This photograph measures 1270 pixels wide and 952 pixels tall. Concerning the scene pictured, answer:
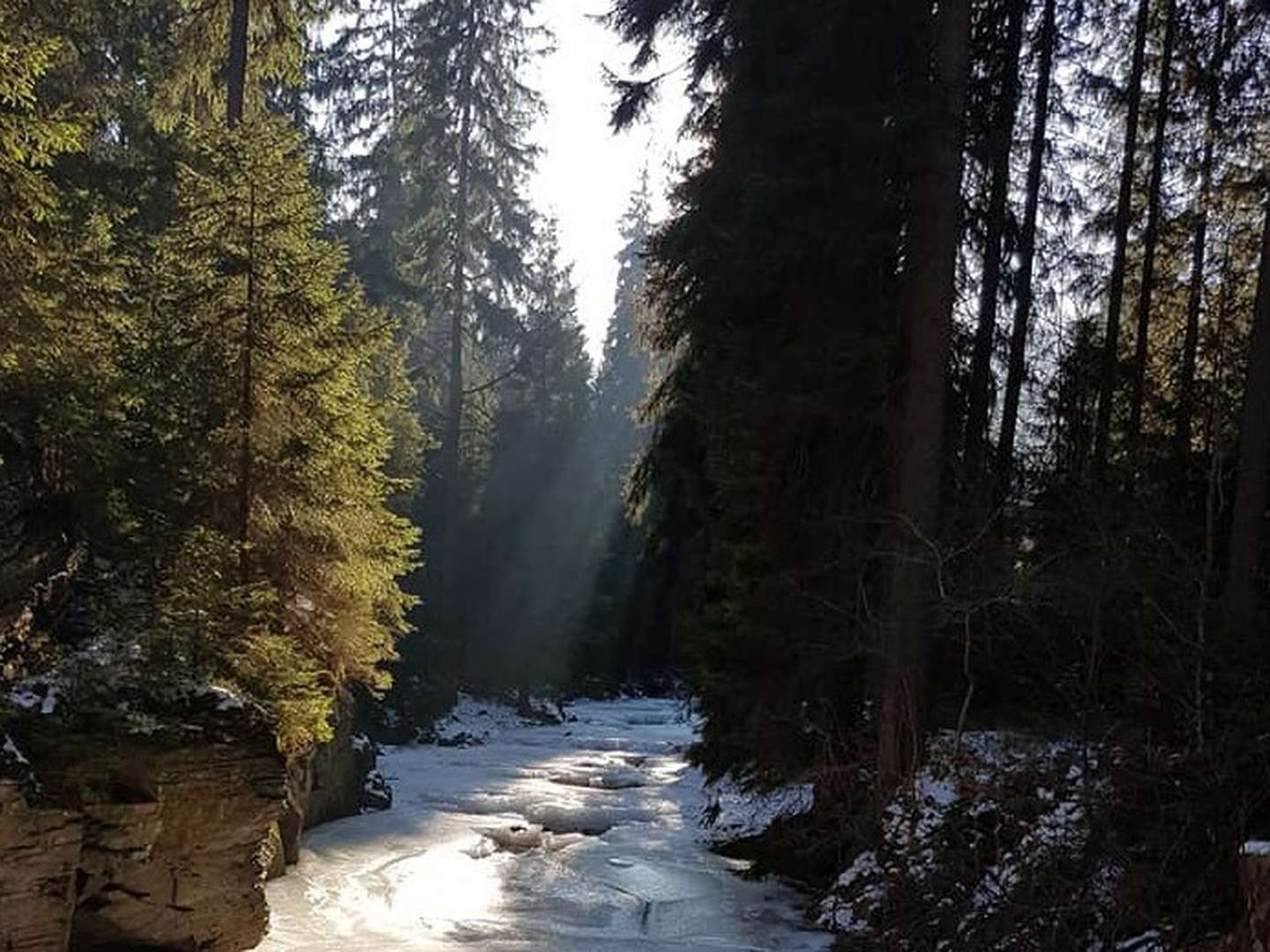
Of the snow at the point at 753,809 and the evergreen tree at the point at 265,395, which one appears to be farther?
the snow at the point at 753,809

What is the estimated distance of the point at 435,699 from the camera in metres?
26.1

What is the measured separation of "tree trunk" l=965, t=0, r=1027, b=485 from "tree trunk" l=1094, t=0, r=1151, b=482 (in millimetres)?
1423

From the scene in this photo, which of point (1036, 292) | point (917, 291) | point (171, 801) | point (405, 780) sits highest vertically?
point (1036, 292)

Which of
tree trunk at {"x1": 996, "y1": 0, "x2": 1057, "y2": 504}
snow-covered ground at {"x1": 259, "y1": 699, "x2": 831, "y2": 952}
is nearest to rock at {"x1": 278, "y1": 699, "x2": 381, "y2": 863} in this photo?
snow-covered ground at {"x1": 259, "y1": 699, "x2": 831, "y2": 952}

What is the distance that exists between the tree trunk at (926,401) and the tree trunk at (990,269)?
119 cm

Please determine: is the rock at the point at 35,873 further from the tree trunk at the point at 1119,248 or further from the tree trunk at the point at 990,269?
the tree trunk at the point at 1119,248

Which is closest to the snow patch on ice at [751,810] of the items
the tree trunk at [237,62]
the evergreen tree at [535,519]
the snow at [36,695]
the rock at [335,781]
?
the rock at [335,781]

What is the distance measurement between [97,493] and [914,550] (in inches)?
301

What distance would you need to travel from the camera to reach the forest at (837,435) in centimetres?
741

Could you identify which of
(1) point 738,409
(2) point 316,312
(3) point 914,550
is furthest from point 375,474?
(3) point 914,550

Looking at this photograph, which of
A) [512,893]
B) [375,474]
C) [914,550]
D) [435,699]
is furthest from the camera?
[435,699]

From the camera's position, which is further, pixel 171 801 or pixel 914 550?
pixel 914 550

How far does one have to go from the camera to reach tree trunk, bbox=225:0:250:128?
13.2m

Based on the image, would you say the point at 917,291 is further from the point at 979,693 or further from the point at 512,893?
the point at 512,893
